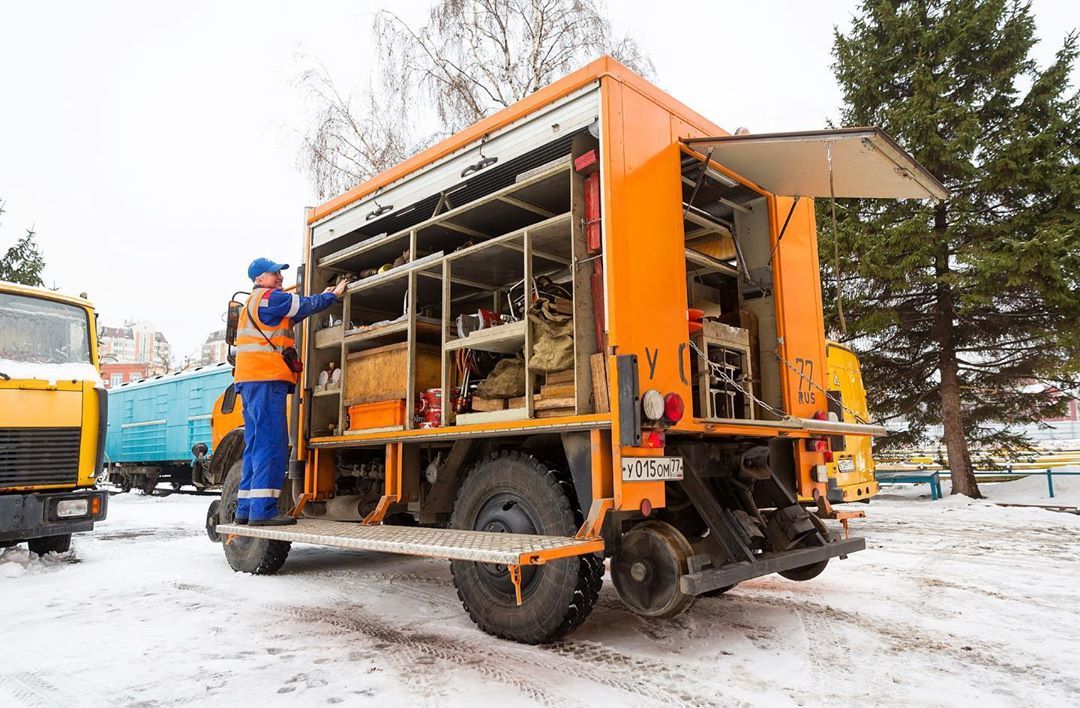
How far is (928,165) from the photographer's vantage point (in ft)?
40.8

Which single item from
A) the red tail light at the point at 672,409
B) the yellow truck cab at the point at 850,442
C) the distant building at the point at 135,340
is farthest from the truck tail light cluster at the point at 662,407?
the distant building at the point at 135,340

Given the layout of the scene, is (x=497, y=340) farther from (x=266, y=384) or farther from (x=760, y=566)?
(x=266, y=384)

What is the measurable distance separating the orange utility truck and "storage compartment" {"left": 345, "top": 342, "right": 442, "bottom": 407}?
23 mm

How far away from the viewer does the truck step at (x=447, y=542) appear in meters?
3.11

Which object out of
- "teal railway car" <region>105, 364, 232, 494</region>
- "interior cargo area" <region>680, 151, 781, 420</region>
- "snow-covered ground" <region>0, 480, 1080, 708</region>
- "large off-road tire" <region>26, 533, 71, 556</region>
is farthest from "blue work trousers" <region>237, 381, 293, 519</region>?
"teal railway car" <region>105, 364, 232, 494</region>

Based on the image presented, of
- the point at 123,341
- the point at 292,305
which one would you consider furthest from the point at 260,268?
the point at 123,341

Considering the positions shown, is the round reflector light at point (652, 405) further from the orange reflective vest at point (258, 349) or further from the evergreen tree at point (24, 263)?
the evergreen tree at point (24, 263)

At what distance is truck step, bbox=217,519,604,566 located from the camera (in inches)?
123

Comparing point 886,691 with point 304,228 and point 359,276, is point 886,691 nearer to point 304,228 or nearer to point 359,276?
point 359,276

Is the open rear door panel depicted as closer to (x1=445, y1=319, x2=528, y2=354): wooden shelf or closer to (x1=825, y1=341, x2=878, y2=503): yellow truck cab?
(x1=445, y1=319, x2=528, y2=354): wooden shelf

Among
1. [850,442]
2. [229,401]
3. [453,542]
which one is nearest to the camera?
[453,542]

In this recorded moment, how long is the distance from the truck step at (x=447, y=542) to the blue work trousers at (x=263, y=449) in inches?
12.7

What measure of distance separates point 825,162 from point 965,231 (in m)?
9.74

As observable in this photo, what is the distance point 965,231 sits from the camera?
39.4 feet
